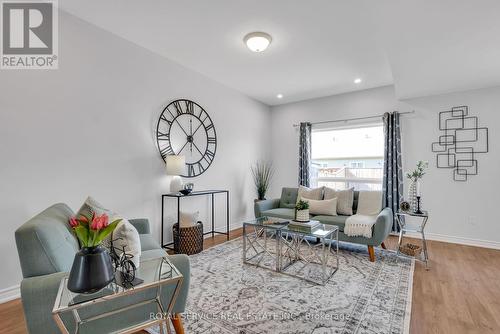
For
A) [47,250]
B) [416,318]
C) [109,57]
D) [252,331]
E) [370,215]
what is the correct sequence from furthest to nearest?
[370,215], [109,57], [416,318], [252,331], [47,250]

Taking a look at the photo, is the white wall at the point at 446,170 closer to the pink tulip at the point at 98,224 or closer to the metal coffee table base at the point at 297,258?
the metal coffee table base at the point at 297,258

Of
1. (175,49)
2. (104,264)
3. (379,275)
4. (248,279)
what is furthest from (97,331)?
(175,49)

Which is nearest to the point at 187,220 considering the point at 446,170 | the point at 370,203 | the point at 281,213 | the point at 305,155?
the point at 281,213

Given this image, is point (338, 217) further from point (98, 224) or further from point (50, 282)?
point (50, 282)

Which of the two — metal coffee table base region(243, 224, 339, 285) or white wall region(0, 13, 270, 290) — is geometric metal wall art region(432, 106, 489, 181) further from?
white wall region(0, 13, 270, 290)

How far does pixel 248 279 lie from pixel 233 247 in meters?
1.06

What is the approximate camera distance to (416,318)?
6.23ft

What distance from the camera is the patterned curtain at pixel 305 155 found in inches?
201

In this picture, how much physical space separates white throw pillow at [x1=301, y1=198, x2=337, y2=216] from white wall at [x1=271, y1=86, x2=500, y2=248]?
1.68 meters

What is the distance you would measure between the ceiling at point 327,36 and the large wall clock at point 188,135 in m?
0.69

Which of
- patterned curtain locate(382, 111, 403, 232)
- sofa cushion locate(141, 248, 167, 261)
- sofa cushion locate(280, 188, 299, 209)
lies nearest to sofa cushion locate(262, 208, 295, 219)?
sofa cushion locate(280, 188, 299, 209)

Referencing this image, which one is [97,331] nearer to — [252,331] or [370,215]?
[252,331]

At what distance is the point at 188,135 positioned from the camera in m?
3.79

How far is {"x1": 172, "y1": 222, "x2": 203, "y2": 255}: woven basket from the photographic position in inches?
126
